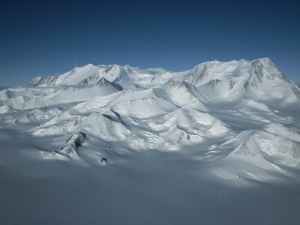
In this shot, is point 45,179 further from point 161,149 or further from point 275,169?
point 275,169

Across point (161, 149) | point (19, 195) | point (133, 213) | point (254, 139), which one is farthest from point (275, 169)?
point (19, 195)

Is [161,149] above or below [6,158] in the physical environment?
above

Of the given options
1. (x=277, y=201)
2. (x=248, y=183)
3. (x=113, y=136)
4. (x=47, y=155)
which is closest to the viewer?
(x=277, y=201)

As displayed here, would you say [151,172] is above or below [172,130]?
below

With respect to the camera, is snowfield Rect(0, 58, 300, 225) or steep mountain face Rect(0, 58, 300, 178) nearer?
snowfield Rect(0, 58, 300, 225)

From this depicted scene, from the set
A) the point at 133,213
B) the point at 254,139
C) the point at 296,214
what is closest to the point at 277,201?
the point at 296,214

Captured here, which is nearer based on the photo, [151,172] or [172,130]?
[151,172]

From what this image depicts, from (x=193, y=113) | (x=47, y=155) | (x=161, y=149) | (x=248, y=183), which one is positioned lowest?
(x=248, y=183)

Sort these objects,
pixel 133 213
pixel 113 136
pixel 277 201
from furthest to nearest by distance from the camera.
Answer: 1. pixel 113 136
2. pixel 277 201
3. pixel 133 213

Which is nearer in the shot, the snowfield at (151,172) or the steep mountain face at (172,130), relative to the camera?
the snowfield at (151,172)

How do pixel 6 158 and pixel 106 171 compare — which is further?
pixel 6 158
